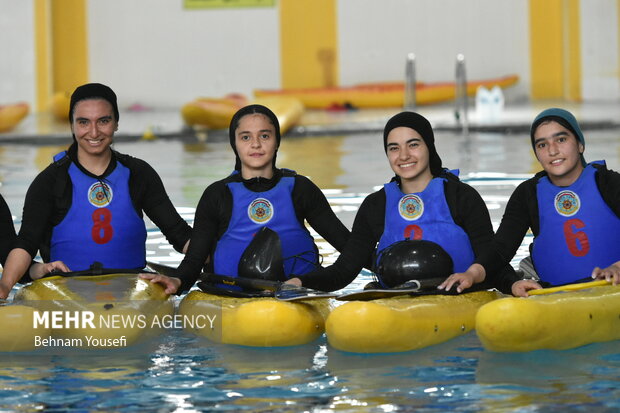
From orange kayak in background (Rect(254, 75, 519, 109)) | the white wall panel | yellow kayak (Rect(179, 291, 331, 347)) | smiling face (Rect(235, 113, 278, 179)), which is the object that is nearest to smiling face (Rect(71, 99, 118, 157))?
smiling face (Rect(235, 113, 278, 179))

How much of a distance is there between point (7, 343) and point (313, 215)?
1.45 meters

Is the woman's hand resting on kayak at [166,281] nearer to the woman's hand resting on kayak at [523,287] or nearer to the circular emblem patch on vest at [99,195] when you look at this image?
the circular emblem patch on vest at [99,195]

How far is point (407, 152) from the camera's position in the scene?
16.3 feet

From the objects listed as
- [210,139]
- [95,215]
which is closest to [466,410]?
[95,215]

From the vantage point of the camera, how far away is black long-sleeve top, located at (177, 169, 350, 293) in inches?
202

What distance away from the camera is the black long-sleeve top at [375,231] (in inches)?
195

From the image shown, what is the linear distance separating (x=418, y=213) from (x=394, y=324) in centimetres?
74

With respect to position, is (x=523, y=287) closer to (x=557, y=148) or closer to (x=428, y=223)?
(x=428, y=223)

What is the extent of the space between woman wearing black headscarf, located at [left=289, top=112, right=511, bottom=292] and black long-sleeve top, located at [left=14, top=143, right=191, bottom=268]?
835 millimetres

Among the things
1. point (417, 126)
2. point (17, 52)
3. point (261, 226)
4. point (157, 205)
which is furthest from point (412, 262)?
point (17, 52)

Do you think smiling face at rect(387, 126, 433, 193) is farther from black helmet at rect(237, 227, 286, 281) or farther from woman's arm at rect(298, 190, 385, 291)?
black helmet at rect(237, 227, 286, 281)

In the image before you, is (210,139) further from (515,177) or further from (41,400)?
(41,400)

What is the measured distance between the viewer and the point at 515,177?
34.9ft

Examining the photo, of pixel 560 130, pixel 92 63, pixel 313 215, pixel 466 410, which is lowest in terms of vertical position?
pixel 466 410
